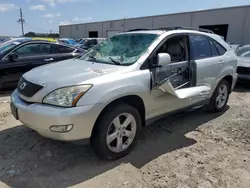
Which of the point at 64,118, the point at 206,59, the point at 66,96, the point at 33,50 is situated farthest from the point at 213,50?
the point at 33,50

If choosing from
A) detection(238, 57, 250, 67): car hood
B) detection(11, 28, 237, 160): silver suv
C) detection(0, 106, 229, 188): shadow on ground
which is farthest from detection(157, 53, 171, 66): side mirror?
detection(238, 57, 250, 67): car hood

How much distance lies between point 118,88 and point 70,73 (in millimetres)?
660

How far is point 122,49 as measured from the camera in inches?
148

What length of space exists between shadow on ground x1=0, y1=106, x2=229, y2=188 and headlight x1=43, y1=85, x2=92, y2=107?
86cm

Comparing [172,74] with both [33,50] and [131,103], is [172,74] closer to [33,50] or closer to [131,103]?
[131,103]

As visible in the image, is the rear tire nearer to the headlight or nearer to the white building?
the headlight

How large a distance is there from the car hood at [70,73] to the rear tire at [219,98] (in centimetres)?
254

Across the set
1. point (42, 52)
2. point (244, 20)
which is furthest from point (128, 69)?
point (244, 20)

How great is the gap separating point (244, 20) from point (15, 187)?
24.2 meters

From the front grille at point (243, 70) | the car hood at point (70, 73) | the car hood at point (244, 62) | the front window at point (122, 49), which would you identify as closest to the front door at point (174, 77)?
the front window at point (122, 49)

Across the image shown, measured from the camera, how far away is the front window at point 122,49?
3.45 m

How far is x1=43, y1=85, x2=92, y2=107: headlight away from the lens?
8.77 ft

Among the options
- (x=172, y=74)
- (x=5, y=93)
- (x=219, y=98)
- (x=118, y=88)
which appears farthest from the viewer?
(x=5, y=93)

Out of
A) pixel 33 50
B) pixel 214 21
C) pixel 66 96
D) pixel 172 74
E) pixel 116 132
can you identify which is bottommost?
pixel 116 132
